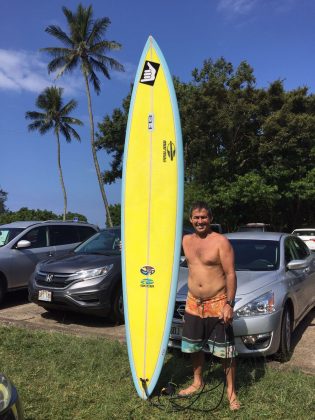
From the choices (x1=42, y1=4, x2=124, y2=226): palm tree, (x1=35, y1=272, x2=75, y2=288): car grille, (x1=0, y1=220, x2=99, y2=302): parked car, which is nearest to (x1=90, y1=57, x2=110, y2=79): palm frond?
(x1=42, y1=4, x2=124, y2=226): palm tree

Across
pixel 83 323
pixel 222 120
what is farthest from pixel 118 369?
pixel 222 120

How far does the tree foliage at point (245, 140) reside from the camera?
22.5m

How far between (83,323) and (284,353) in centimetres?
344

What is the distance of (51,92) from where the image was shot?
1633 inches

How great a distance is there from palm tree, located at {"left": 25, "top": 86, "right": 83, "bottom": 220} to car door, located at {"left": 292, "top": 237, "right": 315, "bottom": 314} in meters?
35.8

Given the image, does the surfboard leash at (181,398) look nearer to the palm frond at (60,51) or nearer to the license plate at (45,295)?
the license plate at (45,295)

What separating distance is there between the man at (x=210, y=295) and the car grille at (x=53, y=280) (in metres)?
3.35

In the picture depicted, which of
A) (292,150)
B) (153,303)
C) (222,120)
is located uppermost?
(222,120)

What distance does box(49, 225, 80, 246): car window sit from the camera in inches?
388

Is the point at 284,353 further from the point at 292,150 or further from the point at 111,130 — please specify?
the point at 111,130

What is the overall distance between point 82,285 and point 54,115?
1449 inches

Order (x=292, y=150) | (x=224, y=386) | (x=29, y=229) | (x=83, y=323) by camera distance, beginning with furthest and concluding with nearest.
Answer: (x=292, y=150) < (x=29, y=229) < (x=83, y=323) < (x=224, y=386)

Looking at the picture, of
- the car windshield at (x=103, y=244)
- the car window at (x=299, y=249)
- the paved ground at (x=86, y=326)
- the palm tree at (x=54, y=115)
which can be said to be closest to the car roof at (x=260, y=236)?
the car window at (x=299, y=249)

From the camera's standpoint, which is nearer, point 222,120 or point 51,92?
point 222,120
